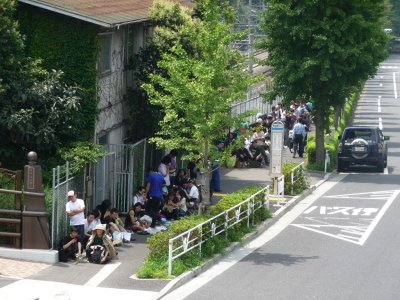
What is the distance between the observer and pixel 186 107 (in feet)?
85.4

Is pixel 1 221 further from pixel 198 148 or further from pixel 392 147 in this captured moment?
pixel 392 147

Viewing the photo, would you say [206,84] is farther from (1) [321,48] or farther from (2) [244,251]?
(1) [321,48]

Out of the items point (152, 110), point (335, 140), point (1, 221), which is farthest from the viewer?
point (335, 140)

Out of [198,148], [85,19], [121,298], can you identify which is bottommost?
[121,298]

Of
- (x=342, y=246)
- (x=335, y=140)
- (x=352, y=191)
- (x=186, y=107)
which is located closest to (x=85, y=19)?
(x=186, y=107)

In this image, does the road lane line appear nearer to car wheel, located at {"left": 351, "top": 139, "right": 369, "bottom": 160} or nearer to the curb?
the curb

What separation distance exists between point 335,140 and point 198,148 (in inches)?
829

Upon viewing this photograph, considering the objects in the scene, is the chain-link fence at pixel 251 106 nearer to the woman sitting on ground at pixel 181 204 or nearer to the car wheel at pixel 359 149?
Result: the car wheel at pixel 359 149

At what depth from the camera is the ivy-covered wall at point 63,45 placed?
2712 cm

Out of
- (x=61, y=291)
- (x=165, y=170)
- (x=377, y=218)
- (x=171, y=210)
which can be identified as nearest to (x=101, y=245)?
(x=61, y=291)

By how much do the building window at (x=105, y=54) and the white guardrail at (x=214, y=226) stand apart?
520 cm

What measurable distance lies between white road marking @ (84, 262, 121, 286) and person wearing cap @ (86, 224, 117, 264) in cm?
22

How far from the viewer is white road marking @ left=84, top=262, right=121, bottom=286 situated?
70.1 ft

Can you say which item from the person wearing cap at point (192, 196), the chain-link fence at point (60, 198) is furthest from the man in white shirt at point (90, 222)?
the person wearing cap at point (192, 196)
